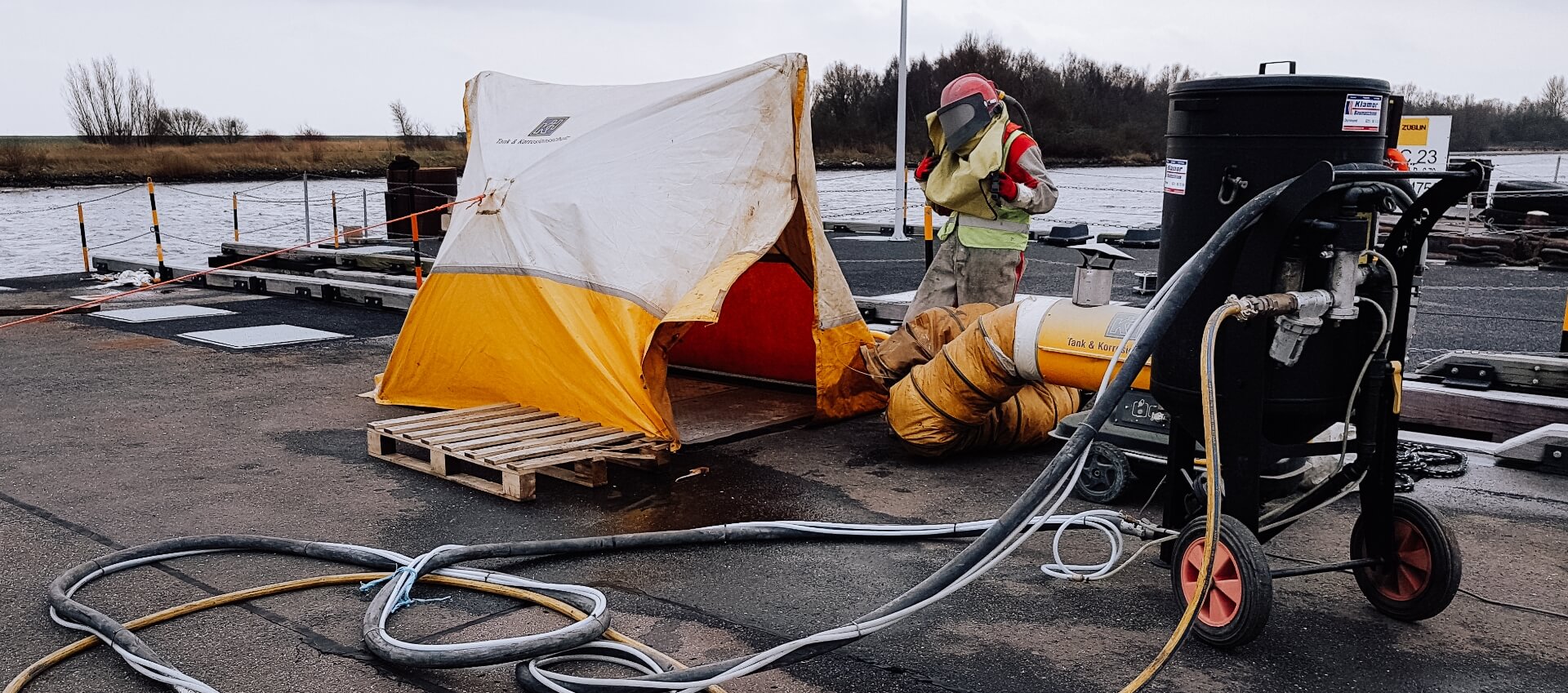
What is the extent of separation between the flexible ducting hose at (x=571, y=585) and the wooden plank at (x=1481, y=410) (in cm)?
385

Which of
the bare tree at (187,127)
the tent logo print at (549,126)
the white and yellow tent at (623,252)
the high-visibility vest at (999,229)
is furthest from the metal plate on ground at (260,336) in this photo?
the bare tree at (187,127)

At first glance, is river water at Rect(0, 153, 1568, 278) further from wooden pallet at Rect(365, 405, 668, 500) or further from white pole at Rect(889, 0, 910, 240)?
wooden pallet at Rect(365, 405, 668, 500)

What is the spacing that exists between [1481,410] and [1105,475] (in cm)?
285

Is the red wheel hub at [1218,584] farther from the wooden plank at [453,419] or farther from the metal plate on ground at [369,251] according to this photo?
the metal plate on ground at [369,251]

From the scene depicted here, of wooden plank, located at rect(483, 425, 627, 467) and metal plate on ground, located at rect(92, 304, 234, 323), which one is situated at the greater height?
wooden plank, located at rect(483, 425, 627, 467)

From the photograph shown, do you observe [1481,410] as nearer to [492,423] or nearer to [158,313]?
[492,423]

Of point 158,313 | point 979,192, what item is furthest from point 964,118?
point 158,313

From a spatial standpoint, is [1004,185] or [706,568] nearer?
[706,568]

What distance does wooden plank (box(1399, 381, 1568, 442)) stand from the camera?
640 centimetres

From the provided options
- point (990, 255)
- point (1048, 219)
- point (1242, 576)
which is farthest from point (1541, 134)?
point (1242, 576)

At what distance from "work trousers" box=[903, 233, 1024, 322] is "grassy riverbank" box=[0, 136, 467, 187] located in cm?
3612

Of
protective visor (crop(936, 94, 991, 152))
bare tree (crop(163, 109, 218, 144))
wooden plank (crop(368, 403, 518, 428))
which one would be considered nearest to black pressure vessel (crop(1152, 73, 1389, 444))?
protective visor (crop(936, 94, 991, 152))

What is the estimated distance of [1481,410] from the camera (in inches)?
260

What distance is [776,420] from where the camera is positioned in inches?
281
